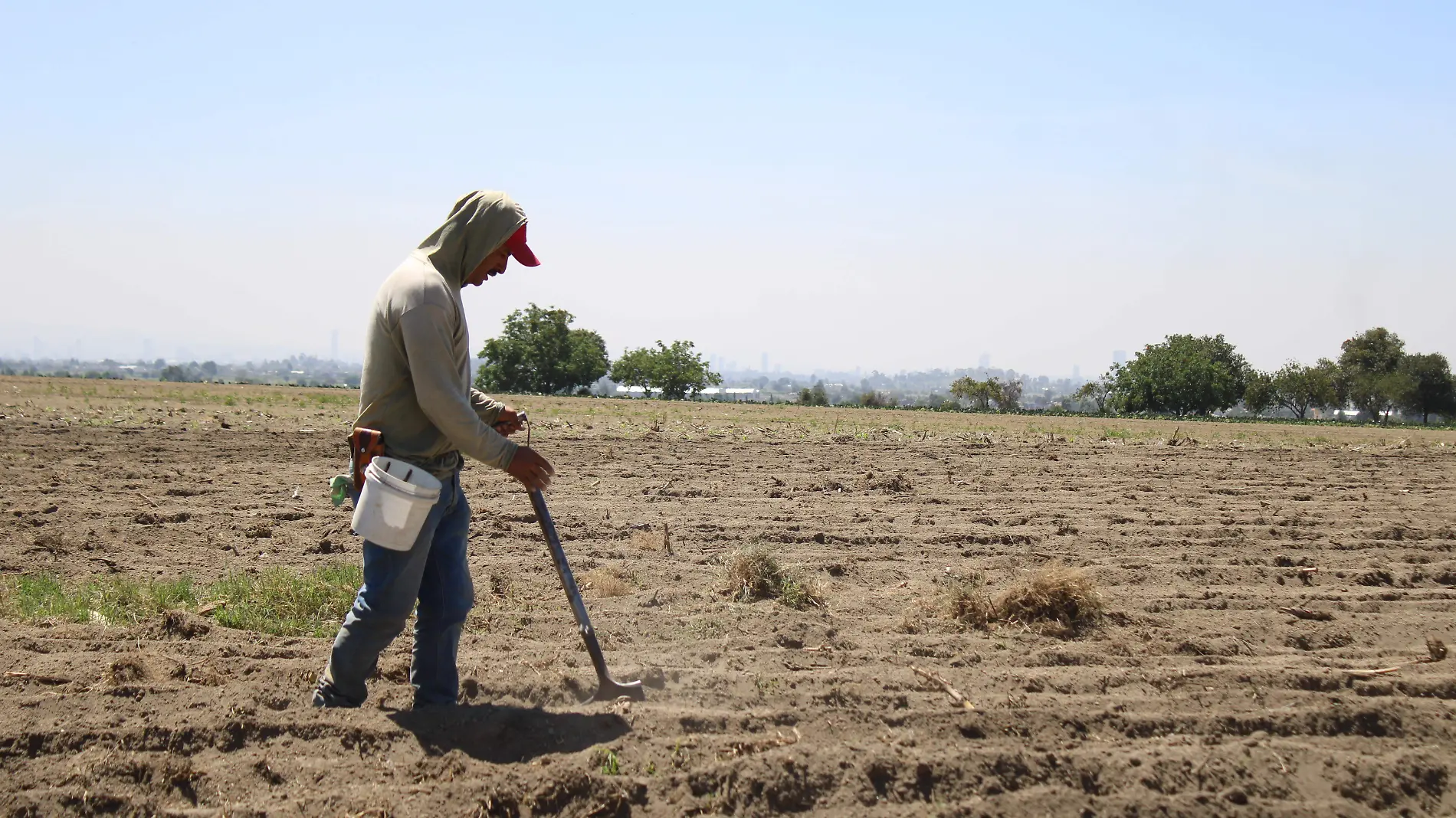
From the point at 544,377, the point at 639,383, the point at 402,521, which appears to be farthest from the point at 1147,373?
the point at 402,521

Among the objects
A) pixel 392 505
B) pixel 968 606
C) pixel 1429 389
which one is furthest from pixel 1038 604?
pixel 1429 389

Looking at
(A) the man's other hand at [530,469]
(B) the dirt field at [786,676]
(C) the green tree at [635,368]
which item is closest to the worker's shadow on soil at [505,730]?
(B) the dirt field at [786,676]

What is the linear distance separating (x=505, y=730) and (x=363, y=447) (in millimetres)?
1251

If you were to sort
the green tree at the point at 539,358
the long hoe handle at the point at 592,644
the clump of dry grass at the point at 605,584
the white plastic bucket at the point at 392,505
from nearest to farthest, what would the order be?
the white plastic bucket at the point at 392,505 < the long hoe handle at the point at 592,644 < the clump of dry grass at the point at 605,584 < the green tree at the point at 539,358

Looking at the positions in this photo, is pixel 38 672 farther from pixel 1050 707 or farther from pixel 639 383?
pixel 639 383

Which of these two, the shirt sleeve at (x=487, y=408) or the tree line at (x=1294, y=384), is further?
the tree line at (x=1294, y=384)

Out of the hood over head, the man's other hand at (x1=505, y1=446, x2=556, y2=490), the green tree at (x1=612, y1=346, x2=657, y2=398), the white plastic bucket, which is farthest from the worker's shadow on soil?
the green tree at (x1=612, y1=346, x2=657, y2=398)

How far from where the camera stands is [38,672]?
434 centimetres

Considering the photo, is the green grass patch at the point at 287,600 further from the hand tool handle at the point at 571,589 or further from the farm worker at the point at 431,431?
the hand tool handle at the point at 571,589

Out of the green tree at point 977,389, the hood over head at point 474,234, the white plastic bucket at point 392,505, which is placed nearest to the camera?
the white plastic bucket at point 392,505

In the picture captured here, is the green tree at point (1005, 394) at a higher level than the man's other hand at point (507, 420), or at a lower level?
higher

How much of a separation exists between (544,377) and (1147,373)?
162 feet

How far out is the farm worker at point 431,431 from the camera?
12.3 feet

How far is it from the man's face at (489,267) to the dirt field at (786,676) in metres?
1.77
